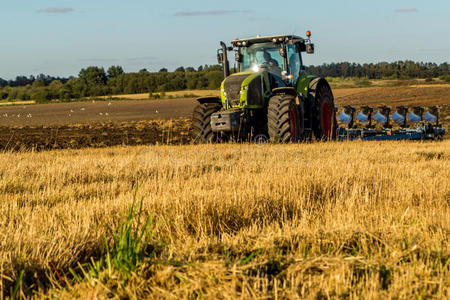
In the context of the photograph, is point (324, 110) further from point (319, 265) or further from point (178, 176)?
point (319, 265)

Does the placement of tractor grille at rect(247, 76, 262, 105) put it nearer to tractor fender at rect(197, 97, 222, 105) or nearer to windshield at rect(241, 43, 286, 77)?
windshield at rect(241, 43, 286, 77)

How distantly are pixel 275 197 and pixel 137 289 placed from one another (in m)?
→ 2.46

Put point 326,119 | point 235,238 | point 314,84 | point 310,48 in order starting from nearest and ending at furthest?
1. point 235,238
2. point 310,48
3. point 314,84
4. point 326,119

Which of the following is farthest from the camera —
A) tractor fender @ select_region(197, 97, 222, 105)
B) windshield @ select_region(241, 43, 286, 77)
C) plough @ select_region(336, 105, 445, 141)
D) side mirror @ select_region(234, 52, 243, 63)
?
plough @ select_region(336, 105, 445, 141)

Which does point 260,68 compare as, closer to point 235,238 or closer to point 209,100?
point 209,100

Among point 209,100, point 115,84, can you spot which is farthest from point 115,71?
point 209,100

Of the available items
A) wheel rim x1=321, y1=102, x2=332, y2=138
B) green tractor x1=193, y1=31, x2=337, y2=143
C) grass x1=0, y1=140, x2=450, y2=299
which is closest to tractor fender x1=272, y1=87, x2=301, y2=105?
green tractor x1=193, y1=31, x2=337, y2=143

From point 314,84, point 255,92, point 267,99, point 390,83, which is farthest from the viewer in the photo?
point 390,83

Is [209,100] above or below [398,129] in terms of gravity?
above

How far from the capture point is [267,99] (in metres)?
12.3

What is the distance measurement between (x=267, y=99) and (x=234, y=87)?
0.85m

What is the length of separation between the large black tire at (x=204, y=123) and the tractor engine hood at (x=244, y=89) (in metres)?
0.47

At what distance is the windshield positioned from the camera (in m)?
12.4

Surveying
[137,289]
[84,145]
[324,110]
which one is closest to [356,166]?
[137,289]
